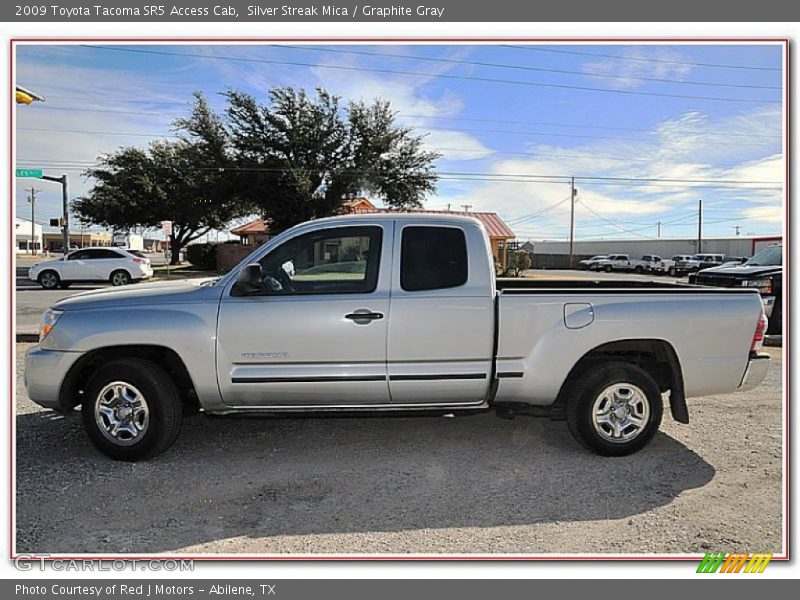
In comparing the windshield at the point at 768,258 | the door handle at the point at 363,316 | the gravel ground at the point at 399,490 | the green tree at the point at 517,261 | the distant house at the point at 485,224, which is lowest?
the gravel ground at the point at 399,490

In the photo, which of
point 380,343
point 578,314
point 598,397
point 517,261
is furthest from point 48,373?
point 517,261

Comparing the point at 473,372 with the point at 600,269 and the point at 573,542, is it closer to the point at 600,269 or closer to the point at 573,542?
the point at 573,542

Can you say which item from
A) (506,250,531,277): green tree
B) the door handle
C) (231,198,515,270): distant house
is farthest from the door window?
(506,250,531,277): green tree

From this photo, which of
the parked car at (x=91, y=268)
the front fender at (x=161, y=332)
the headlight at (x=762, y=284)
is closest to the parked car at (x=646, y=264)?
the parked car at (x=91, y=268)

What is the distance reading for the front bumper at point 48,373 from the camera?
491cm

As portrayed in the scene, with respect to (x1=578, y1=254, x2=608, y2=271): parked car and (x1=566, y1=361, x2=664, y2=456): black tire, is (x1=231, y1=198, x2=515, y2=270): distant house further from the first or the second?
(x1=566, y1=361, x2=664, y2=456): black tire

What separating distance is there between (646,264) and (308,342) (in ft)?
170

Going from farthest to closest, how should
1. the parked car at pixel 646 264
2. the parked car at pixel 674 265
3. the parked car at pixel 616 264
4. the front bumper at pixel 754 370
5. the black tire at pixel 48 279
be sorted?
the parked car at pixel 616 264, the parked car at pixel 646 264, the parked car at pixel 674 265, the black tire at pixel 48 279, the front bumper at pixel 754 370

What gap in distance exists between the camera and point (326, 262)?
5066mm

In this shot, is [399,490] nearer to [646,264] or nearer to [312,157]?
[312,157]

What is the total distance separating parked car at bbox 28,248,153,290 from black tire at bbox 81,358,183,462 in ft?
68.5

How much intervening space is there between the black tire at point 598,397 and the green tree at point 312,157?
30218 millimetres

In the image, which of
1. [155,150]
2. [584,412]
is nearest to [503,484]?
[584,412]

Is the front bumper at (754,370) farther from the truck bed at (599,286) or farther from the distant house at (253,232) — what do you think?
the distant house at (253,232)
